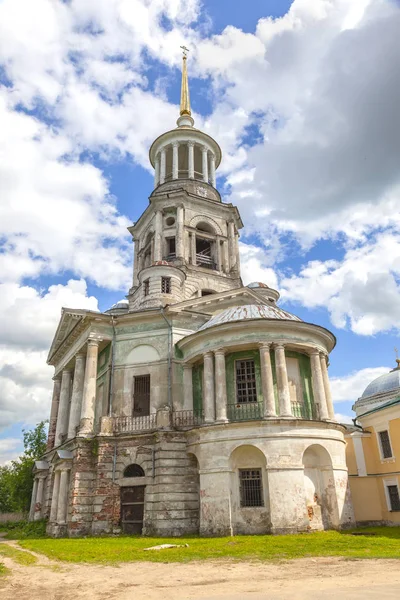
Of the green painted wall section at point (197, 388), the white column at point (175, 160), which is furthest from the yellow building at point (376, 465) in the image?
the white column at point (175, 160)

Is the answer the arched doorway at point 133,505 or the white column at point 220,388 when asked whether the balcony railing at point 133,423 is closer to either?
the arched doorway at point 133,505

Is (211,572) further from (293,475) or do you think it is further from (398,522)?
(398,522)

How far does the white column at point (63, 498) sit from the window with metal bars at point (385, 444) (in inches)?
602

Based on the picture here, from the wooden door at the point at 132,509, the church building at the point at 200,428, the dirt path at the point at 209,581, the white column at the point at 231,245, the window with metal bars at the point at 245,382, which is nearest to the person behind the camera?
the dirt path at the point at 209,581

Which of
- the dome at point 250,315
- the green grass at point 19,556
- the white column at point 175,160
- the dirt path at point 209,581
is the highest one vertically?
the white column at point 175,160

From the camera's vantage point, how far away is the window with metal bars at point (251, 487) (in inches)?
714

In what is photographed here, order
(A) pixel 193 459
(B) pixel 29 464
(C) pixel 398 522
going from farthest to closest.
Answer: (B) pixel 29 464
(C) pixel 398 522
(A) pixel 193 459

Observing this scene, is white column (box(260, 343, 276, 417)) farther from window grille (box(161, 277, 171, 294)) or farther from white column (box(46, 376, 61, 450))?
white column (box(46, 376, 61, 450))

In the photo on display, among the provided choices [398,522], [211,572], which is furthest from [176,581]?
[398,522]

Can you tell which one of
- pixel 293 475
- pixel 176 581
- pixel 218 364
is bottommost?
pixel 176 581

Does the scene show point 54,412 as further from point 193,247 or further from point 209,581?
point 209,581

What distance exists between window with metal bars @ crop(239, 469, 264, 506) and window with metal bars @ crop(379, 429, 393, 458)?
8.16m

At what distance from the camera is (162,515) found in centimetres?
1864

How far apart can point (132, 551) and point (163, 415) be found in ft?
23.0
